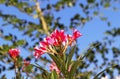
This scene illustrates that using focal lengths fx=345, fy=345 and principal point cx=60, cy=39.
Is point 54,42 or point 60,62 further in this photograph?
point 54,42

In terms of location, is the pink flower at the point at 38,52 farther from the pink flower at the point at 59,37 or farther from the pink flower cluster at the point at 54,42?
the pink flower at the point at 59,37

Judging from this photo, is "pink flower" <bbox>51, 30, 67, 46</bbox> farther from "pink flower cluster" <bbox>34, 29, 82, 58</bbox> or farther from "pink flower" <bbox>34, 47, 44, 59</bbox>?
"pink flower" <bbox>34, 47, 44, 59</bbox>

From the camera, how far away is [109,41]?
9656mm

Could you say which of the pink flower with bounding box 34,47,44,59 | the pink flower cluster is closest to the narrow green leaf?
the pink flower cluster

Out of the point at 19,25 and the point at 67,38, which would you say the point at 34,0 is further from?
the point at 67,38

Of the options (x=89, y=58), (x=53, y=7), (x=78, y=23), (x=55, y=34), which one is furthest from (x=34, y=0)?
(x=55, y=34)

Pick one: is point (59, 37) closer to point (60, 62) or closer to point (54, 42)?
point (54, 42)

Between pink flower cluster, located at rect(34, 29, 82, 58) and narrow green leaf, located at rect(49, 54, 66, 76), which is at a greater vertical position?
pink flower cluster, located at rect(34, 29, 82, 58)

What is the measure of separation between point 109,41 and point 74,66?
7430mm

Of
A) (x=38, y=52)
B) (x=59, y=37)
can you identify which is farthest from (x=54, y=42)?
(x=38, y=52)

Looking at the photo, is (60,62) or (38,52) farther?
(38,52)

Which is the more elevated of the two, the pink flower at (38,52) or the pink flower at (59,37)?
the pink flower at (59,37)

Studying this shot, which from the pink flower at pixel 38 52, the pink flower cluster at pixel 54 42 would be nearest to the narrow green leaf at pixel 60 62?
the pink flower cluster at pixel 54 42

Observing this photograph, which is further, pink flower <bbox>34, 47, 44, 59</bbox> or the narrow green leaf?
pink flower <bbox>34, 47, 44, 59</bbox>
